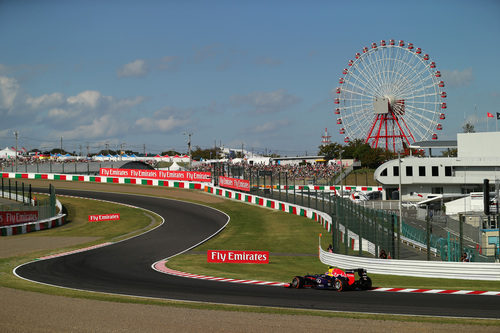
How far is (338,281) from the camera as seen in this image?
19000 millimetres

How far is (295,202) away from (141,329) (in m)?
39.3

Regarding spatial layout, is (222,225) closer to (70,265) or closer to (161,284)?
(70,265)

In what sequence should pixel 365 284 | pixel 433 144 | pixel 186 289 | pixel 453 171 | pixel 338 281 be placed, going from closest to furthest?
pixel 338 281 < pixel 365 284 < pixel 186 289 < pixel 453 171 < pixel 433 144

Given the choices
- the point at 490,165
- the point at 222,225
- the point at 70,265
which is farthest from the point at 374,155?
the point at 70,265

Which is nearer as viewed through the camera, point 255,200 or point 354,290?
point 354,290

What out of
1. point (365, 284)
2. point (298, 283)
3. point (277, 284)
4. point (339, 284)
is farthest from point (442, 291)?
point (277, 284)

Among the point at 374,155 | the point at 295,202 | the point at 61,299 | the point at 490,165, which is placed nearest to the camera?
the point at 61,299

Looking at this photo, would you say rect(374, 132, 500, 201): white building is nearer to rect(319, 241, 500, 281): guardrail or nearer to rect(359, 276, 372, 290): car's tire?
rect(319, 241, 500, 281): guardrail

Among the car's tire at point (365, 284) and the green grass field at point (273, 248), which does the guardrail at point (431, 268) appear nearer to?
the green grass field at point (273, 248)

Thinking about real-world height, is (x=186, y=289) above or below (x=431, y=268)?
below

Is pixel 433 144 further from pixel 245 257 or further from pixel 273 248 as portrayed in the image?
pixel 245 257

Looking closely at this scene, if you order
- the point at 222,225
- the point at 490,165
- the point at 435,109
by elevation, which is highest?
the point at 435,109

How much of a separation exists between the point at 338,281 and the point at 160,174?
196 ft

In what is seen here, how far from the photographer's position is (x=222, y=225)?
150 feet
